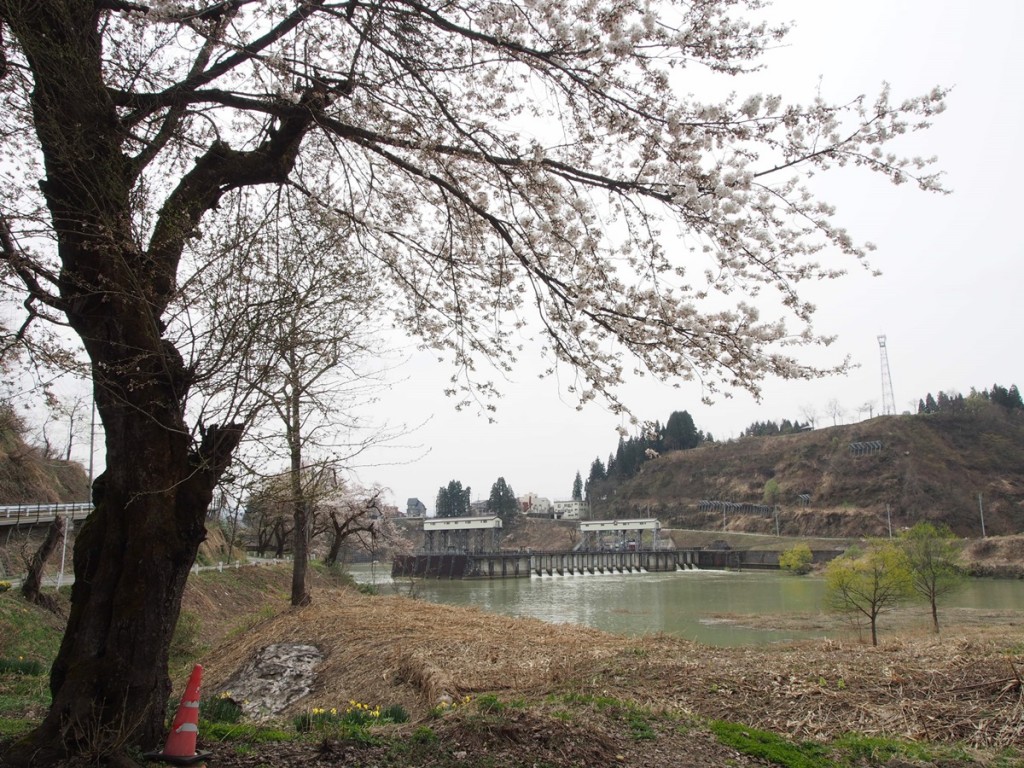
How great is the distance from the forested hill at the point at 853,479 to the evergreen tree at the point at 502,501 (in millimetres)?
19177

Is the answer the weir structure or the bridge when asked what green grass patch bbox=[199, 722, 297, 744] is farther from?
the weir structure

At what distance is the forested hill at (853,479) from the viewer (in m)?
81.9

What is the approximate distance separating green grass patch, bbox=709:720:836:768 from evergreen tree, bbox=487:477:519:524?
102 meters

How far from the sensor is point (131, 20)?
4129 millimetres

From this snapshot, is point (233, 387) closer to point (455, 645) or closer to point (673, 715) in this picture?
point (673, 715)

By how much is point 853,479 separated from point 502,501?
171 ft

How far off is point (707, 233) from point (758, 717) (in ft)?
10.7

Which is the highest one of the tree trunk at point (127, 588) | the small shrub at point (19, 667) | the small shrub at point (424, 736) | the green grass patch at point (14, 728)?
the tree trunk at point (127, 588)

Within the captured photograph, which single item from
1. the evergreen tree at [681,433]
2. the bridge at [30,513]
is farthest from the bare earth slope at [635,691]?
the evergreen tree at [681,433]

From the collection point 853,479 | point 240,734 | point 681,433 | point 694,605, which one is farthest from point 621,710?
point 681,433

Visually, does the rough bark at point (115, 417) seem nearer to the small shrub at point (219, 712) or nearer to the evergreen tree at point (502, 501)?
the small shrub at point (219, 712)

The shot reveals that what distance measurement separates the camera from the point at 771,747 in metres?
3.73

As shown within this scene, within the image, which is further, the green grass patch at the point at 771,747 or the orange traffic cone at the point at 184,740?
the green grass patch at the point at 771,747

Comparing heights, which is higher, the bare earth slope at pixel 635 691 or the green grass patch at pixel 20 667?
the bare earth slope at pixel 635 691
